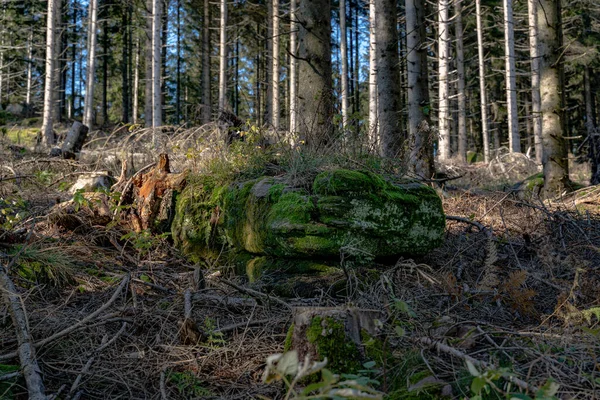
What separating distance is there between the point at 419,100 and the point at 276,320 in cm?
527

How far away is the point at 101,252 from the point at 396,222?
270cm

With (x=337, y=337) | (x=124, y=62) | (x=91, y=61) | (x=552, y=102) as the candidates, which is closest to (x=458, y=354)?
(x=337, y=337)

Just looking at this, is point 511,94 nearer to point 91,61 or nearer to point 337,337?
point 91,61

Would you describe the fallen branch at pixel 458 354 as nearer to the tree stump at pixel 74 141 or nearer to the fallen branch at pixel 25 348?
the fallen branch at pixel 25 348

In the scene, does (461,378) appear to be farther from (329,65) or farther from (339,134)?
(329,65)

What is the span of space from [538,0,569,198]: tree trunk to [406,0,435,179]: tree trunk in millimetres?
1675

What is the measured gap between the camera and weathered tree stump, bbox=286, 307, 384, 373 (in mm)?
1983

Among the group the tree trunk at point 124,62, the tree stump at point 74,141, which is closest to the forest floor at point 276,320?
the tree stump at point 74,141

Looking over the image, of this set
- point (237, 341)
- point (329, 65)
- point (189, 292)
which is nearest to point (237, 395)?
point (237, 341)

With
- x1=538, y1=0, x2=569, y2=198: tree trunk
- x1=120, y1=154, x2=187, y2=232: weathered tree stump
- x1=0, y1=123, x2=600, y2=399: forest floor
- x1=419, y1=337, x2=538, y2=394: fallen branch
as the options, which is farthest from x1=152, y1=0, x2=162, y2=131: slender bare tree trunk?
x1=419, y1=337, x2=538, y2=394: fallen branch

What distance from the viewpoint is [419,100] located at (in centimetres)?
709

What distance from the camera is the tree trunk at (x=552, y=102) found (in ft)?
22.2

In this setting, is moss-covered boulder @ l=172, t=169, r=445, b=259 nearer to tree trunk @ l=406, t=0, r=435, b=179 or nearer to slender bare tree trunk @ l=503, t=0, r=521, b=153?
tree trunk @ l=406, t=0, r=435, b=179

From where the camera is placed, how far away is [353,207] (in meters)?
3.38
